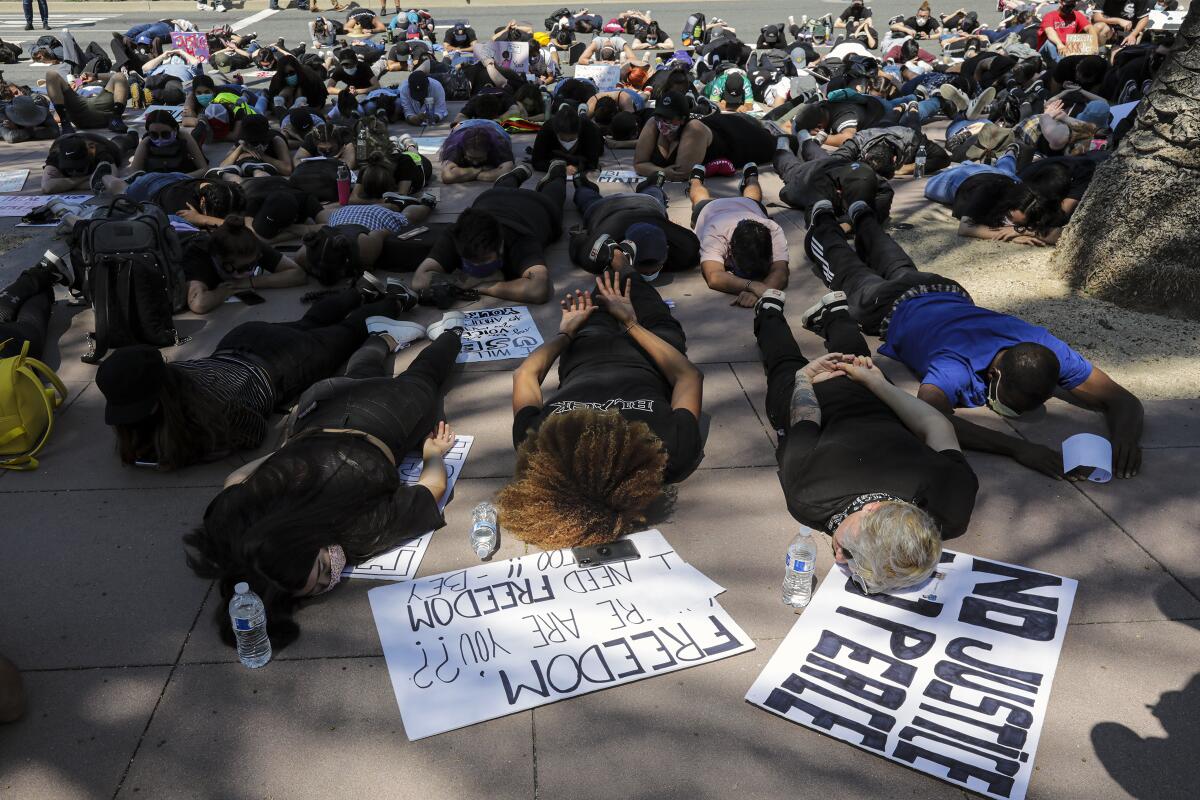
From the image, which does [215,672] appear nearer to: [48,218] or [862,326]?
[862,326]

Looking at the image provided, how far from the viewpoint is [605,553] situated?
149 inches

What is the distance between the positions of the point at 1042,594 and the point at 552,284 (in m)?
4.31

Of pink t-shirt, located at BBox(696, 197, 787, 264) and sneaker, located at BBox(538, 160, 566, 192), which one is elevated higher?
pink t-shirt, located at BBox(696, 197, 787, 264)

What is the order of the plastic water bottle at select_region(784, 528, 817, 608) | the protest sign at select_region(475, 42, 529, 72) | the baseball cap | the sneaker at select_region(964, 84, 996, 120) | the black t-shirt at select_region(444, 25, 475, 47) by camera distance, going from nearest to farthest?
1. the plastic water bottle at select_region(784, 528, 817, 608)
2. the baseball cap
3. the sneaker at select_region(964, 84, 996, 120)
4. the protest sign at select_region(475, 42, 529, 72)
5. the black t-shirt at select_region(444, 25, 475, 47)

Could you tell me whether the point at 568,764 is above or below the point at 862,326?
below

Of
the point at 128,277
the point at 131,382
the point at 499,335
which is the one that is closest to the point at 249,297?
the point at 128,277

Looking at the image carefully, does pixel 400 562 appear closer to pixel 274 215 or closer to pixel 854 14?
pixel 274 215

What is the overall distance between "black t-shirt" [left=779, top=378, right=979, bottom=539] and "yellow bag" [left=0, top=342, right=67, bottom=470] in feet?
12.9

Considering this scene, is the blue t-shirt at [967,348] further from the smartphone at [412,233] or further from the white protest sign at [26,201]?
the white protest sign at [26,201]

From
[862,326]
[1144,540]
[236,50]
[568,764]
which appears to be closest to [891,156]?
[862,326]

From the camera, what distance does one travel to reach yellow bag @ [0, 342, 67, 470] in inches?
179

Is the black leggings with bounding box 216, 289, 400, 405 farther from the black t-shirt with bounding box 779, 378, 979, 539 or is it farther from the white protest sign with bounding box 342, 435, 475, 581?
the black t-shirt with bounding box 779, 378, 979, 539

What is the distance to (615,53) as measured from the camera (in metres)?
16.4

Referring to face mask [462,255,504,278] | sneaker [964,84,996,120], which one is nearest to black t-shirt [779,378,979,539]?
face mask [462,255,504,278]
